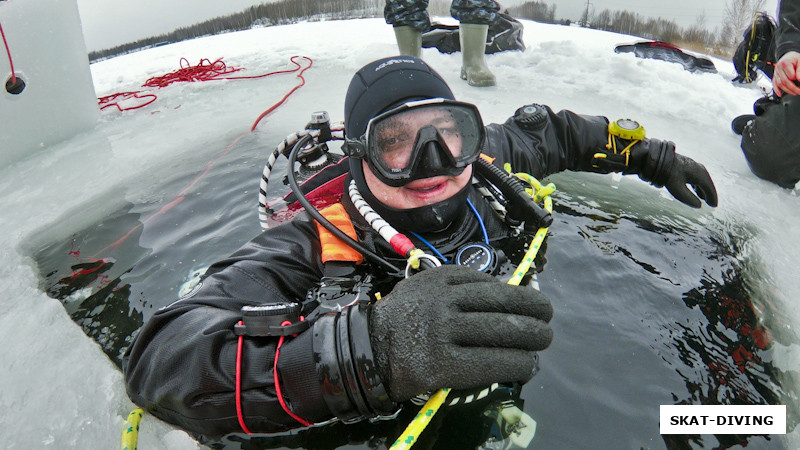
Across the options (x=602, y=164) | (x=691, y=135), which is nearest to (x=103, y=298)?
(x=602, y=164)

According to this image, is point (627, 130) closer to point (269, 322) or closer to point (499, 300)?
point (499, 300)

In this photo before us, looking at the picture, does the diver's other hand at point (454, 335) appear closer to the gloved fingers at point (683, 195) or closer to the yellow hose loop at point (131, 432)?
the yellow hose loop at point (131, 432)

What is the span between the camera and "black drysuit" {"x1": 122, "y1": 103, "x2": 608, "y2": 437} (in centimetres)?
123

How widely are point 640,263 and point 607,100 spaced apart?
2723 mm

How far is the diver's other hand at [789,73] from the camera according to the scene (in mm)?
2682

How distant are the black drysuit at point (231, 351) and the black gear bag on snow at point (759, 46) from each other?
4068mm

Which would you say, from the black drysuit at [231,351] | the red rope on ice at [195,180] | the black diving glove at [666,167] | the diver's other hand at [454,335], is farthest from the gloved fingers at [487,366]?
the red rope on ice at [195,180]

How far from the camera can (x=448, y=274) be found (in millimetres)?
1251

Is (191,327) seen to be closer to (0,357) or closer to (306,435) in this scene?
(306,435)

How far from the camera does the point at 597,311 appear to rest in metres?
1.69

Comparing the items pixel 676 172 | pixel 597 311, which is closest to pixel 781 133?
pixel 676 172

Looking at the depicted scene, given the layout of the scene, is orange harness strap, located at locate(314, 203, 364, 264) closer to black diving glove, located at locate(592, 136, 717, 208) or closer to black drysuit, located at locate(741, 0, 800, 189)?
black diving glove, located at locate(592, 136, 717, 208)

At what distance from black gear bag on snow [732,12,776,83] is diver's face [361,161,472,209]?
3.65 meters

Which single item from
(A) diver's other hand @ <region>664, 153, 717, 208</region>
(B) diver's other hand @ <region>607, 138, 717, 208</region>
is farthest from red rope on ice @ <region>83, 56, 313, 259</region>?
(A) diver's other hand @ <region>664, 153, 717, 208</region>
